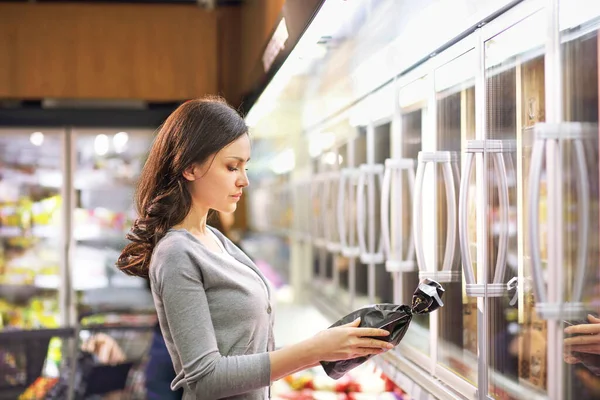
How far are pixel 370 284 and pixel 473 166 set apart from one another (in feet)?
5.15

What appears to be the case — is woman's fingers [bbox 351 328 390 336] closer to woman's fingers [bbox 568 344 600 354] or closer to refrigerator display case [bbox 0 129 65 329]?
woman's fingers [bbox 568 344 600 354]

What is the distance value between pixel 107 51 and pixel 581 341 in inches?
182

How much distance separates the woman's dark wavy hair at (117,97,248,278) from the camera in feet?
5.50

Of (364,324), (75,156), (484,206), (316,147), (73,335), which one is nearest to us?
(364,324)

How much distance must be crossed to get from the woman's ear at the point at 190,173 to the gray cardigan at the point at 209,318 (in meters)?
0.12

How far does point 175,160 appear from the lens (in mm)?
1686

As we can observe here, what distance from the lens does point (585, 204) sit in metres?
1.35

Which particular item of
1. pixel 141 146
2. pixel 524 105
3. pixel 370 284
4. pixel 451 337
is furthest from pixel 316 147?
pixel 524 105

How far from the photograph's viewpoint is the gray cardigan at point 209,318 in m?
1.57

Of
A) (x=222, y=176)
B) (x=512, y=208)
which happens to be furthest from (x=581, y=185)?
(x=222, y=176)

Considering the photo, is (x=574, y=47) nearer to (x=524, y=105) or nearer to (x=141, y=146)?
(x=524, y=105)

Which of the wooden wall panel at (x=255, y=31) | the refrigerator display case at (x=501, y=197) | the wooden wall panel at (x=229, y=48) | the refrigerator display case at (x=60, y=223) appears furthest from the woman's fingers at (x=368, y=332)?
the refrigerator display case at (x=60, y=223)

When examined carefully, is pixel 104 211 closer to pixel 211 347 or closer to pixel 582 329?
pixel 211 347

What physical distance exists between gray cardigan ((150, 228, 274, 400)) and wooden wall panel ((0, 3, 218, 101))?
4.01 meters
